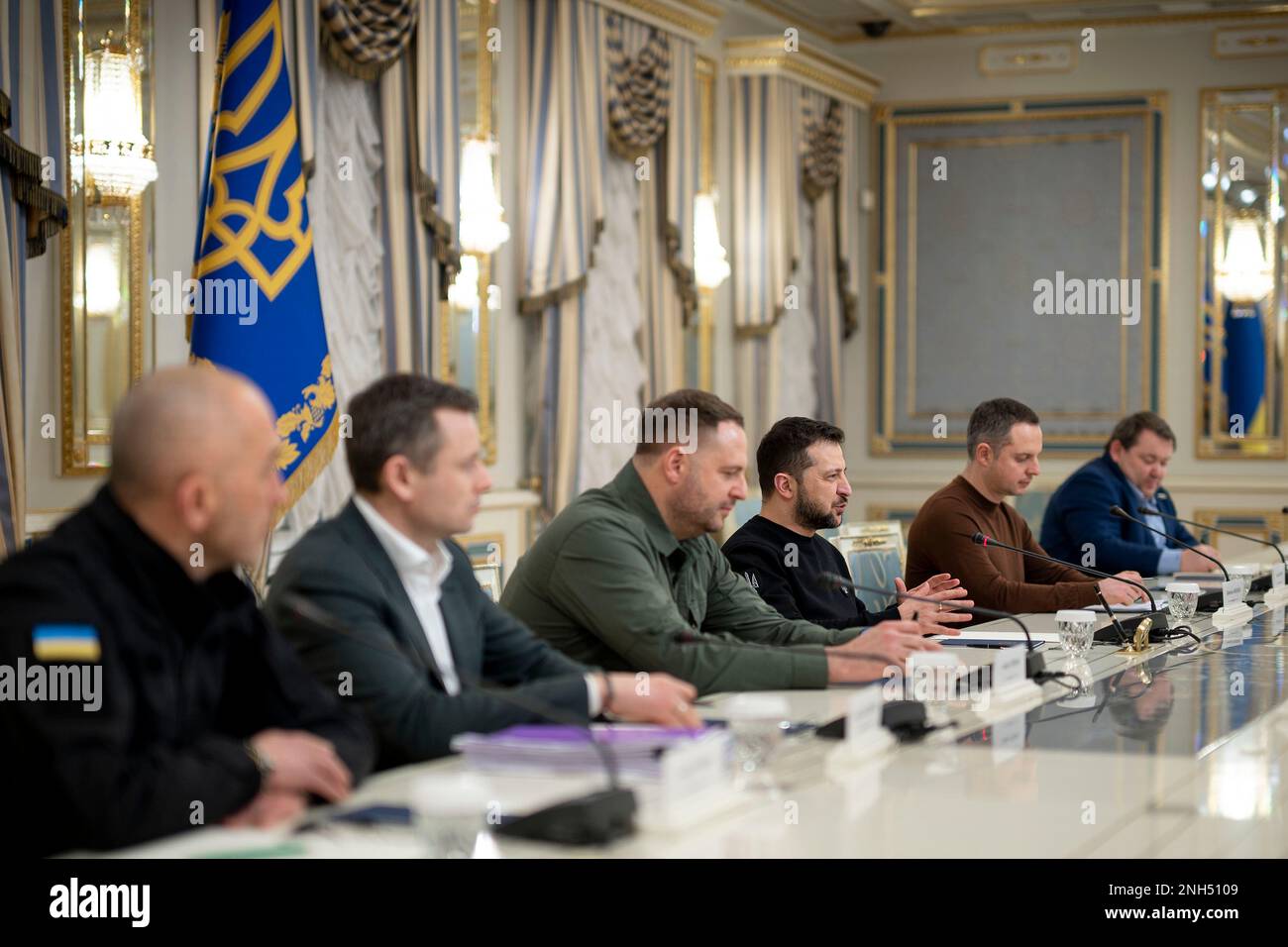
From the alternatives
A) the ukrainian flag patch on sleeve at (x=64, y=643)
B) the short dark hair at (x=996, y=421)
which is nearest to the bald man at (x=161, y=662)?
the ukrainian flag patch on sleeve at (x=64, y=643)

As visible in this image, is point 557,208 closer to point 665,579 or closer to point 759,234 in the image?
point 759,234

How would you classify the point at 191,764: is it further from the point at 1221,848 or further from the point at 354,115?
the point at 354,115

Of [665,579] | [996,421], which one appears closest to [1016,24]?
[996,421]

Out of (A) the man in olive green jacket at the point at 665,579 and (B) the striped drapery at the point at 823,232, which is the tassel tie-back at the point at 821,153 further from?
(A) the man in olive green jacket at the point at 665,579

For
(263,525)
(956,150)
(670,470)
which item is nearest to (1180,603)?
(670,470)

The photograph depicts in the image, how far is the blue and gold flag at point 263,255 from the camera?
395 centimetres

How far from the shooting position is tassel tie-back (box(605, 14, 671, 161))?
6312 millimetres

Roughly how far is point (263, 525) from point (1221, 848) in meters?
1.17

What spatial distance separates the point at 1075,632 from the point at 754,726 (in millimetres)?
1118

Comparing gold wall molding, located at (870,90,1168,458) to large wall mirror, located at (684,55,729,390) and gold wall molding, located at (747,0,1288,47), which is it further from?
large wall mirror, located at (684,55,729,390)

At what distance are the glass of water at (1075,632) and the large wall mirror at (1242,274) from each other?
544 centimetres

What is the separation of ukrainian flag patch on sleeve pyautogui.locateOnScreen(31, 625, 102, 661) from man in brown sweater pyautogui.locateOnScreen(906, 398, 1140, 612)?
285 centimetres

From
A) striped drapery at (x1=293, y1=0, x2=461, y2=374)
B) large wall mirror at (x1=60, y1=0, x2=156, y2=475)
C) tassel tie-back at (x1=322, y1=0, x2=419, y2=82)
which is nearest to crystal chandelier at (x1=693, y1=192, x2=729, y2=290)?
striped drapery at (x1=293, y1=0, x2=461, y2=374)
